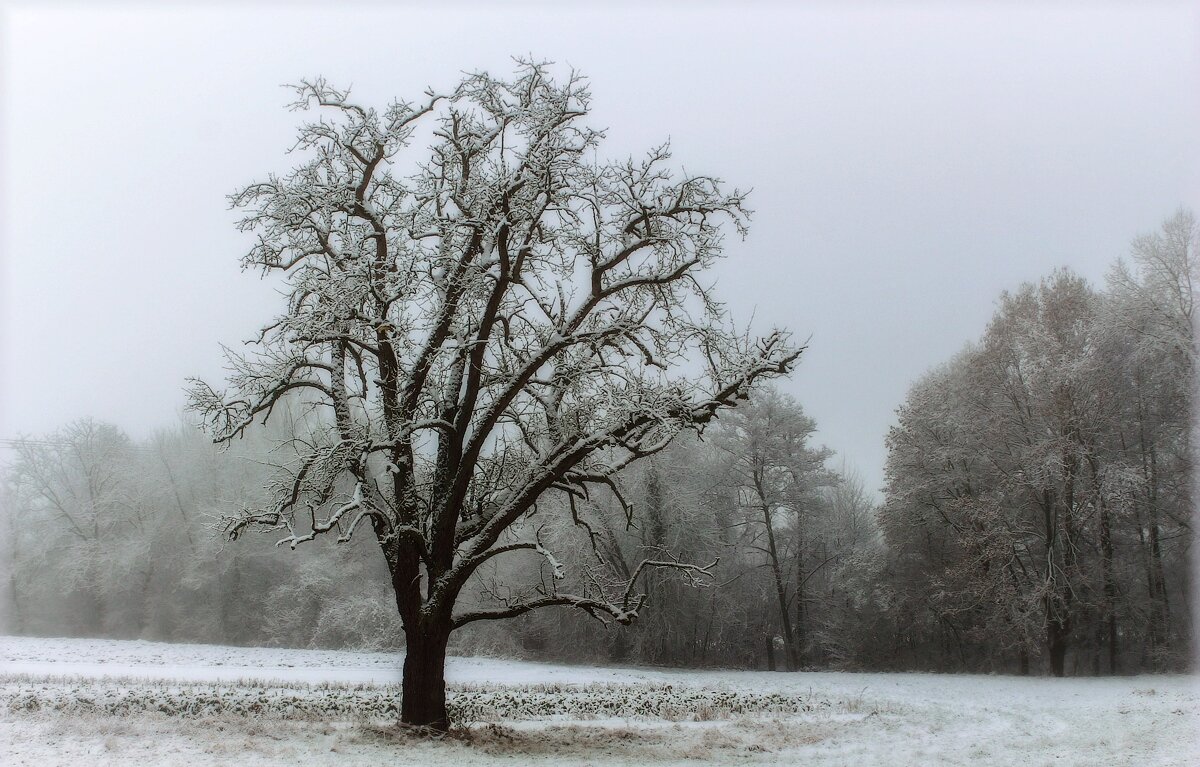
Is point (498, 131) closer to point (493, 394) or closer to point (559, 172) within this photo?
point (559, 172)

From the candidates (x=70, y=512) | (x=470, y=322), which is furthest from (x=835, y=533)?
(x=70, y=512)

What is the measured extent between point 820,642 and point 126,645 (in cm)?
2451

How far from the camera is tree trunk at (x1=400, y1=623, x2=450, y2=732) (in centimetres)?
1095

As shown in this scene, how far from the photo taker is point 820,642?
96.5 ft

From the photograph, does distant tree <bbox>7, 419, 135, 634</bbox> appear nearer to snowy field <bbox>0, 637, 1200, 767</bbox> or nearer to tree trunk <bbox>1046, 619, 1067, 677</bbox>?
snowy field <bbox>0, 637, 1200, 767</bbox>

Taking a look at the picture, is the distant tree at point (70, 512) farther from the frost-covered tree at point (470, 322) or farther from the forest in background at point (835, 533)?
the frost-covered tree at point (470, 322)

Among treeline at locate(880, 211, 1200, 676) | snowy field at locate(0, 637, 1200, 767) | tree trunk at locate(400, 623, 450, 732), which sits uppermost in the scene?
treeline at locate(880, 211, 1200, 676)

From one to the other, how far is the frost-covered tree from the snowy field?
5.84ft

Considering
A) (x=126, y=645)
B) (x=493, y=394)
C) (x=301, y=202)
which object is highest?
(x=301, y=202)

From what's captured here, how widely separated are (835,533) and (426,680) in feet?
72.6

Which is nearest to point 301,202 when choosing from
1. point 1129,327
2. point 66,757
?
point 66,757

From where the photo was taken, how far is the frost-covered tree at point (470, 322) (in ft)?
36.3

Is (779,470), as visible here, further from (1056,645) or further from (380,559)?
(380,559)

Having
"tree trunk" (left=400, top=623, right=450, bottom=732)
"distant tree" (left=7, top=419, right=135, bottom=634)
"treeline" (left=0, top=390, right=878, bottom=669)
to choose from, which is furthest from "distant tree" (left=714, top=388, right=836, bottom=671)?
"distant tree" (left=7, top=419, right=135, bottom=634)
